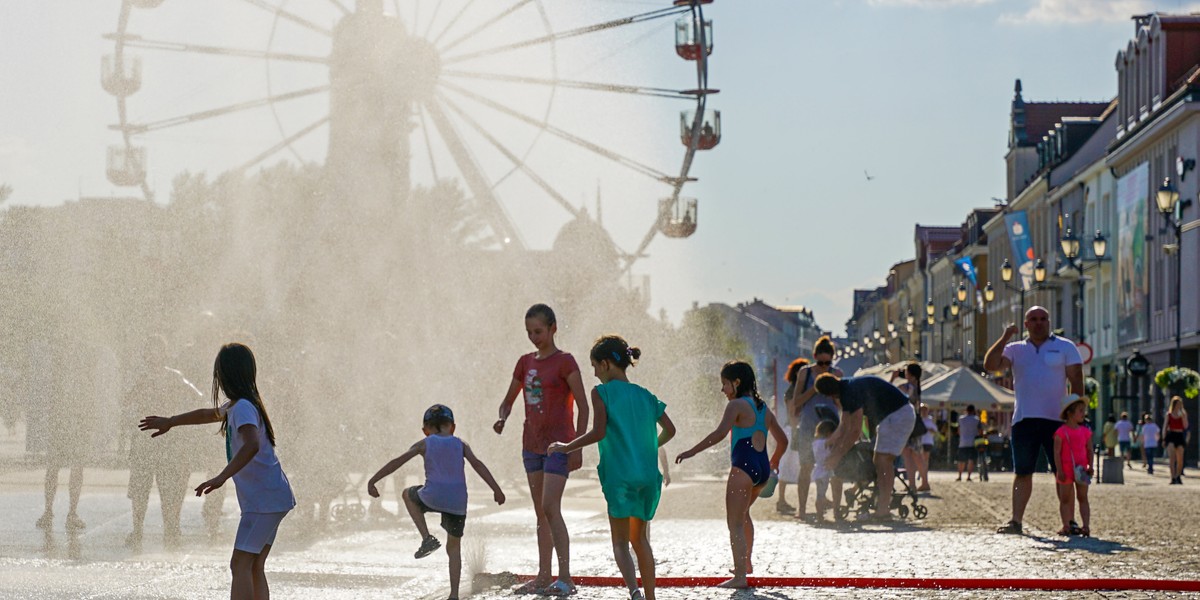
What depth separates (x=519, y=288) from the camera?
3653cm

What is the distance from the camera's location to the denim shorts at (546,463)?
9.12 meters

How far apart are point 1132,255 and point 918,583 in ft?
152

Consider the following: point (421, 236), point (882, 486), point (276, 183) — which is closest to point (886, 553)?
point (882, 486)

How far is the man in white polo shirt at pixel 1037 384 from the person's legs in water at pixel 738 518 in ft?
13.0

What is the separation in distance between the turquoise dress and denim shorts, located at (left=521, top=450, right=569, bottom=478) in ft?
3.49

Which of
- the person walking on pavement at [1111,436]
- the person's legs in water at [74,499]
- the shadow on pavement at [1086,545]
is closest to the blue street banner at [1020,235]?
the person walking on pavement at [1111,436]

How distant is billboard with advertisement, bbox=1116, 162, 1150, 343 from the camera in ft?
169

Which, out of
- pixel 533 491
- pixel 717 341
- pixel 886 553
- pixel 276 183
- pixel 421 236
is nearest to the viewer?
pixel 533 491

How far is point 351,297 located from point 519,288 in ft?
32.4

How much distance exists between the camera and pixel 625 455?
7.90 meters

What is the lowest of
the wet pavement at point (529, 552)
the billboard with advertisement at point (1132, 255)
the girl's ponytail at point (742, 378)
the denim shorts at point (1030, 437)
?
the wet pavement at point (529, 552)

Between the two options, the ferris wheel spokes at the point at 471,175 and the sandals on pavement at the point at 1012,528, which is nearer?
Answer: the sandals on pavement at the point at 1012,528

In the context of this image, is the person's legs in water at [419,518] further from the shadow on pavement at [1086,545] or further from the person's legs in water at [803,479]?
the person's legs in water at [803,479]

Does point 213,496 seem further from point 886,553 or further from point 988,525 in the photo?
point 988,525
